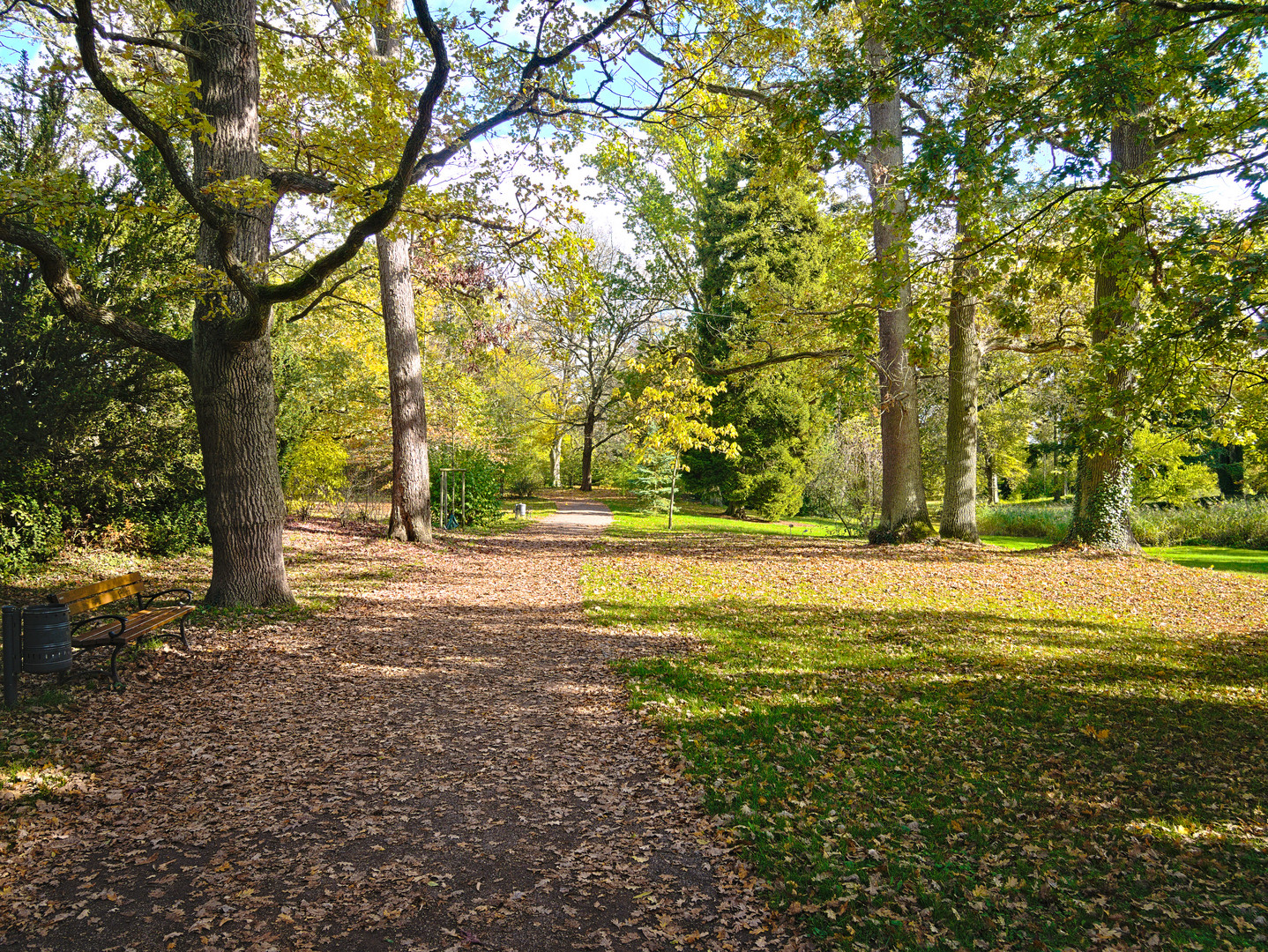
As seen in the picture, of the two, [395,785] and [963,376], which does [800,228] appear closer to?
[963,376]

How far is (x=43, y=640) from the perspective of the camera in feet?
17.3

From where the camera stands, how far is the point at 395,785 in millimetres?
4477

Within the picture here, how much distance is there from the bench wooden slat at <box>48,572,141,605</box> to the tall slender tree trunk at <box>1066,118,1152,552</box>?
8752mm

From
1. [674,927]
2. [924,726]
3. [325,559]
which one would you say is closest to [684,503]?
[325,559]

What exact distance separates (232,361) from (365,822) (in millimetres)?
5878

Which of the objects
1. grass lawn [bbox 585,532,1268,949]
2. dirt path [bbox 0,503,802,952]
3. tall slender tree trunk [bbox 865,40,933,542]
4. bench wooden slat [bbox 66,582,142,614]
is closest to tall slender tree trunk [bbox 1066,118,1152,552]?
grass lawn [bbox 585,532,1268,949]

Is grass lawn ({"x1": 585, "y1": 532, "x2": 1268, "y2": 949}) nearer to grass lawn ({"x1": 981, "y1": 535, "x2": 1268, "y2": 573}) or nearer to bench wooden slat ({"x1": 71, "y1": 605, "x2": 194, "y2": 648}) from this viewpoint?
bench wooden slat ({"x1": 71, "y1": 605, "x2": 194, "y2": 648})

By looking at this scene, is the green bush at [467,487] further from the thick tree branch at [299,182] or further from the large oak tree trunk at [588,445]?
the large oak tree trunk at [588,445]

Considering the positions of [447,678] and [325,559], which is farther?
[325,559]

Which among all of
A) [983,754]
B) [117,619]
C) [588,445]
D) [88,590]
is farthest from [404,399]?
[588,445]

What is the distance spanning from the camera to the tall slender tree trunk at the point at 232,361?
7.79 m

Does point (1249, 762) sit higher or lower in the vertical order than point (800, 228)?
lower

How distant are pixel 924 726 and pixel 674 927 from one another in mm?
3122

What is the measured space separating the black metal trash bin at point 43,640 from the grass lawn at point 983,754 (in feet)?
14.6
